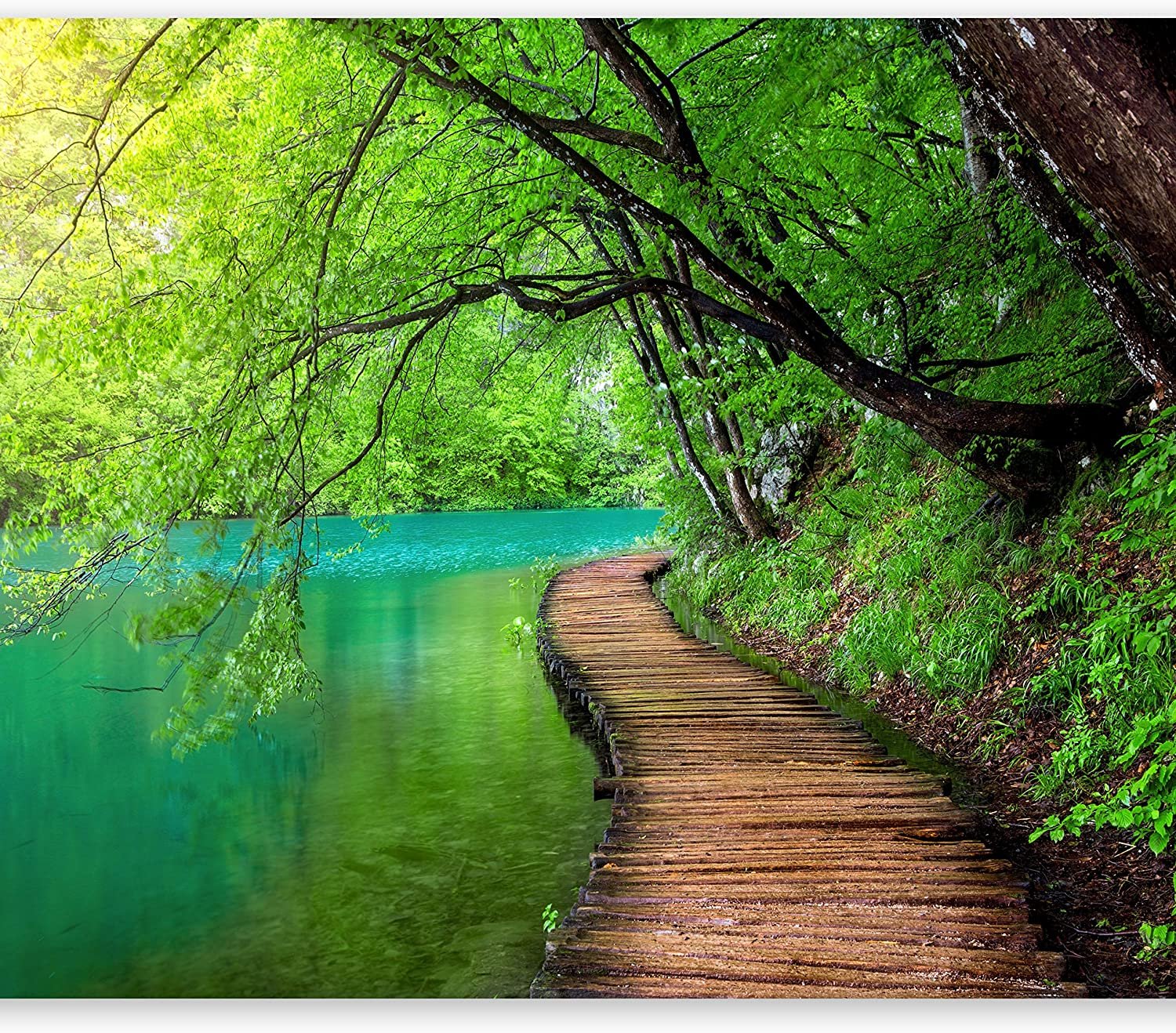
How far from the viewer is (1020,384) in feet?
16.8

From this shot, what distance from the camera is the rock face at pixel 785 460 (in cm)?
912

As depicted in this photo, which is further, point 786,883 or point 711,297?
point 711,297

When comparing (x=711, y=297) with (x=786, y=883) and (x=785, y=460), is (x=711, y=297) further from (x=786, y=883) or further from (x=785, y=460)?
(x=785, y=460)

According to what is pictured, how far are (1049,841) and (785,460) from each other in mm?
6038

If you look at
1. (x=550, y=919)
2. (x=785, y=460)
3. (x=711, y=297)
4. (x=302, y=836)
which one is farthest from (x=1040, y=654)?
(x=785, y=460)

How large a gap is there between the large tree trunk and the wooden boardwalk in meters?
1.98

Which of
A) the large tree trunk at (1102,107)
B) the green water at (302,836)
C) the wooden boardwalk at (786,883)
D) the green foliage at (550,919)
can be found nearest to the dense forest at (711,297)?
the large tree trunk at (1102,107)

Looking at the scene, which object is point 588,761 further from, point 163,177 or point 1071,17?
point 1071,17

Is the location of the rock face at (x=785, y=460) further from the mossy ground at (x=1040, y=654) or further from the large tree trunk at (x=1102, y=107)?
the large tree trunk at (x=1102, y=107)

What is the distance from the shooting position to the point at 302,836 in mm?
4785

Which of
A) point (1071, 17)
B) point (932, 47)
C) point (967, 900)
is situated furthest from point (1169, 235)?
point (967, 900)

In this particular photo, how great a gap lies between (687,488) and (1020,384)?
234 inches

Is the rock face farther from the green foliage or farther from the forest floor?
the green foliage

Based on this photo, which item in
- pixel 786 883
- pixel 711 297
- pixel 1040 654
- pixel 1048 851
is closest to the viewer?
pixel 786 883
